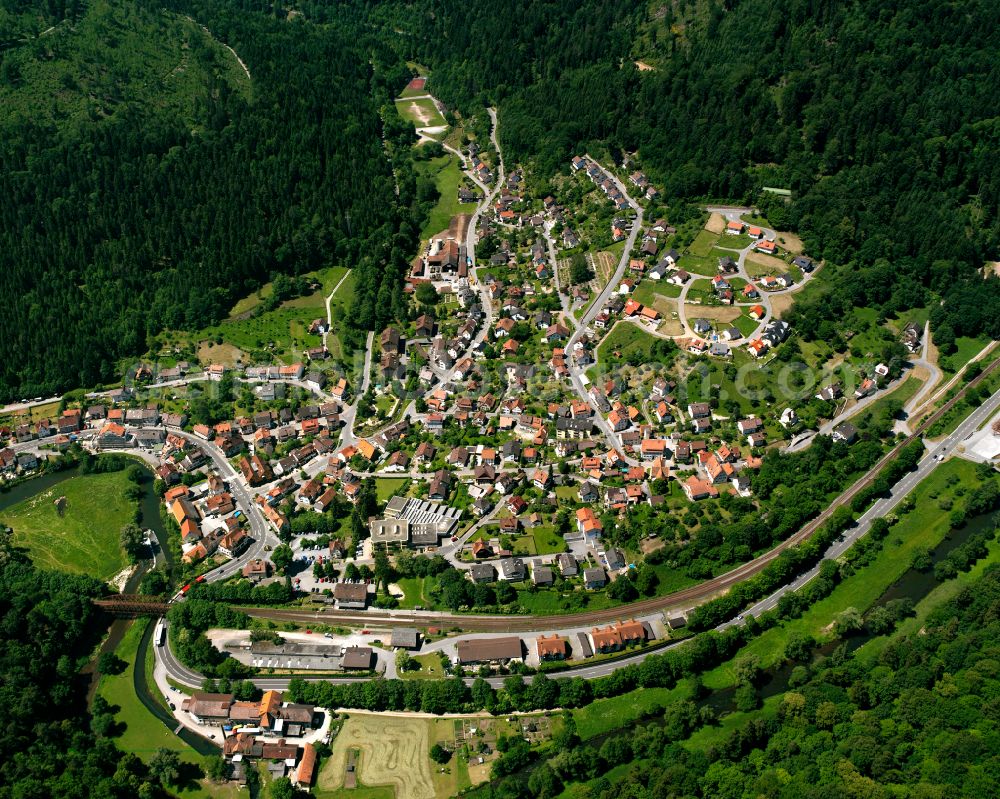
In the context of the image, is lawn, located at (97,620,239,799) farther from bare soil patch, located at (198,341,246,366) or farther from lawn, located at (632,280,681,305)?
lawn, located at (632,280,681,305)

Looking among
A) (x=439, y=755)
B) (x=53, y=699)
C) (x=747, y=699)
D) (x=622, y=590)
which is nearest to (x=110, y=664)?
(x=53, y=699)

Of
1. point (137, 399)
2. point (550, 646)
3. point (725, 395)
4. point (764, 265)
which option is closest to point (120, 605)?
point (137, 399)

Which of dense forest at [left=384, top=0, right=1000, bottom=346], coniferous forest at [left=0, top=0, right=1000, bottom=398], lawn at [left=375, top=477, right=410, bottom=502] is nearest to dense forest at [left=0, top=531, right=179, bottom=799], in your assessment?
lawn at [left=375, top=477, right=410, bottom=502]

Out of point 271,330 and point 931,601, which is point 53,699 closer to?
point 271,330

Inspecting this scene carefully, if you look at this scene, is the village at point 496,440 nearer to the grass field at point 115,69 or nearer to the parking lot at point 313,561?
the parking lot at point 313,561

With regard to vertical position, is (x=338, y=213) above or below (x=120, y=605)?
above

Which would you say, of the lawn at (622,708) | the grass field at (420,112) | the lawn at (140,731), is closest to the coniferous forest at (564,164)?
the grass field at (420,112)

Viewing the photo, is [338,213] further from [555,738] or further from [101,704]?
[555,738]
